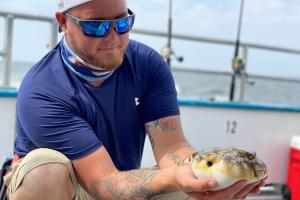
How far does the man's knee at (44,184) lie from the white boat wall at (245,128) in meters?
1.43

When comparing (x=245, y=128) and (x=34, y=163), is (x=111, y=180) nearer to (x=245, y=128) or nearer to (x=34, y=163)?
(x=34, y=163)

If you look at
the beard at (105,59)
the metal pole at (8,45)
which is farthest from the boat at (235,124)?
the beard at (105,59)

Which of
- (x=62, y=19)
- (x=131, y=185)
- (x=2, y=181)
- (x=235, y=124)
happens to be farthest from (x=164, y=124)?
(x=235, y=124)

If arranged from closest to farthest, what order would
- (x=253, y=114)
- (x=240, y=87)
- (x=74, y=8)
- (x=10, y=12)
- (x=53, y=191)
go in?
(x=53, y=191) < (x=74, y=8) < (x=10, y=12) < (x=253, y=114) < (x=240, y=87)

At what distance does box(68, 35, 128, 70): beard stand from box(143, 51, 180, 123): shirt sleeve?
0.23 m

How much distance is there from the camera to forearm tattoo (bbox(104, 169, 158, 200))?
160 cm

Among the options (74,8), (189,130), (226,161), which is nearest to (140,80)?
(74,8)

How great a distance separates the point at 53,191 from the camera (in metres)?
1.54

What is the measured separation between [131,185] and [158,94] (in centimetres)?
48

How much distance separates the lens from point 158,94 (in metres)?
1.98

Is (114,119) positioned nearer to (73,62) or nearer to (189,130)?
(73,62)

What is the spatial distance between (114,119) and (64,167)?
0.36 meters

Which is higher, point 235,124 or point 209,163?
Result: point 209,163

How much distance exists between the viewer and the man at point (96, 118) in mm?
1578
